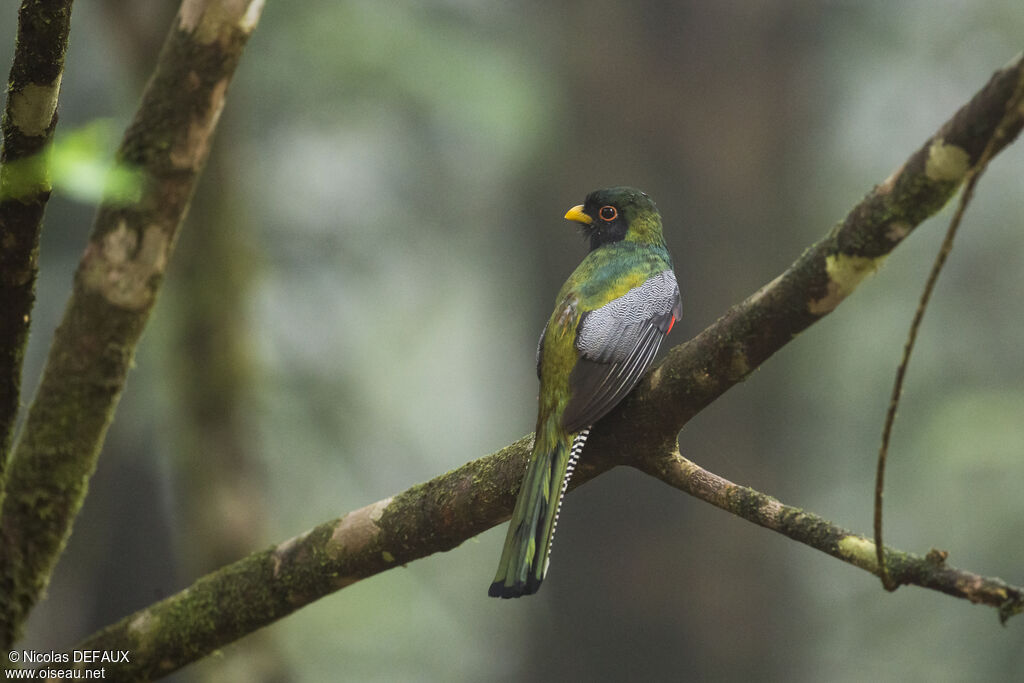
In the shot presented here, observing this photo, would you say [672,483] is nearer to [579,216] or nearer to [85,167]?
[85,167]

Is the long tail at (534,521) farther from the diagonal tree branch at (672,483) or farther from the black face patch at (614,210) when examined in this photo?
the black face patch at (614,210)

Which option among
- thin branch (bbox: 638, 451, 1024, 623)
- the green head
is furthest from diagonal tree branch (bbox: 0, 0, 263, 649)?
the green head

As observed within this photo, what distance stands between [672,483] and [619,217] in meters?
2.06

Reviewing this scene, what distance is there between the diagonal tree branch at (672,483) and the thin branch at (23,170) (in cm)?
64

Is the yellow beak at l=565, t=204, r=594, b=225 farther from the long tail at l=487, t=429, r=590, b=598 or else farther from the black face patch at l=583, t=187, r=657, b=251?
Result: the long tail at l=487, t=429, r=590, b=598

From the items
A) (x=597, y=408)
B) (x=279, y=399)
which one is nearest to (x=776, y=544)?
(x=279, y=399)

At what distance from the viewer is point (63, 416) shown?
274cm

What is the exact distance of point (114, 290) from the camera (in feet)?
8.60

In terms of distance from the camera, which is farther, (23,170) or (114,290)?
(114,290)

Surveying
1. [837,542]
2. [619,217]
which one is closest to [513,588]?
[837,542]

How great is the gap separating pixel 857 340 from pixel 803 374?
1.63 meters

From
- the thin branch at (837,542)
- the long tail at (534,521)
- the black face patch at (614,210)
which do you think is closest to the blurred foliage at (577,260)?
the black face patch at (614,210)

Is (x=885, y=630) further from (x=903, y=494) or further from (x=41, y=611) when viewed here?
(x=41, y=611)

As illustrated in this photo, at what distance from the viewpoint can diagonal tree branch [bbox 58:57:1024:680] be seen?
214 centimetres
